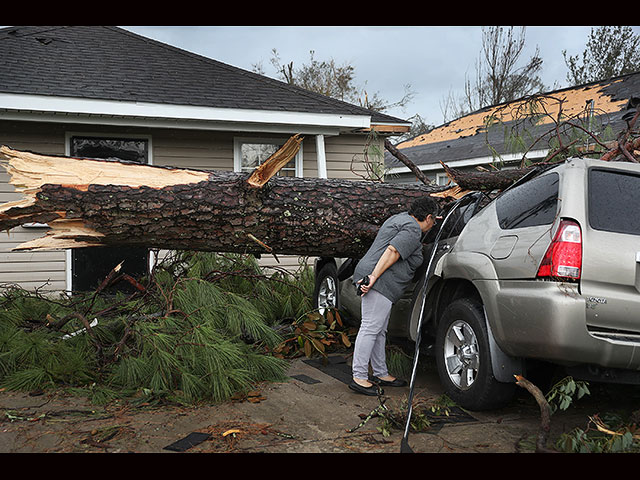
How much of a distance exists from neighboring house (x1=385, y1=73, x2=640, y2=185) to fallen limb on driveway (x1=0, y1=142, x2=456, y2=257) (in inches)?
224

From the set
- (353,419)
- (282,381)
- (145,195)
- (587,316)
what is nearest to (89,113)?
(145,195)

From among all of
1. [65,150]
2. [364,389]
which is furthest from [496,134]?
[364,389]

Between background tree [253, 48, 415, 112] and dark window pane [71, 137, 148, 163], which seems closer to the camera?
dark window pane [71, 137, 148, 163]

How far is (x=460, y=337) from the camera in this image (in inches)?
161

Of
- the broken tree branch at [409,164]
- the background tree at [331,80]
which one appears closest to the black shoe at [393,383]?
the broken tree branch at [409,164]

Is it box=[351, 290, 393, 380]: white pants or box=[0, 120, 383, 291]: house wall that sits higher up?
box=[0, 120, 383, 291]: house wall

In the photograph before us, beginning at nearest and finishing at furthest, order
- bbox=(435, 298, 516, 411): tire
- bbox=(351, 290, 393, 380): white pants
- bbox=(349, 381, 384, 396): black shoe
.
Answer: bbox=(435, 298, 516, 411): tire < bbox=(349, 381, 384, 396): black shoe < bbox=(351, 290, 393, 380): white pants

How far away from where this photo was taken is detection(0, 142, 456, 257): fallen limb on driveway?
4465 millimetres

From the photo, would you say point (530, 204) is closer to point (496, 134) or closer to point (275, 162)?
point (275, 162)

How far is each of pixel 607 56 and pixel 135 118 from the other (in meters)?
26.9

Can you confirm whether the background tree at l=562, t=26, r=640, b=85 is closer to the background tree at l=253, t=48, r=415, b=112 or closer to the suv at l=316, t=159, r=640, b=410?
the background tree at l=253, t=48, r=415, b=112

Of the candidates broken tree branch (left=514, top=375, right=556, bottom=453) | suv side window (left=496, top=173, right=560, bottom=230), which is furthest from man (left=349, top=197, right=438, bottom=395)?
broken tree branch (left=514, top=375, right=556, bottom=453)

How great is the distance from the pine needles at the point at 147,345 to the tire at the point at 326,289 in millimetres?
817
